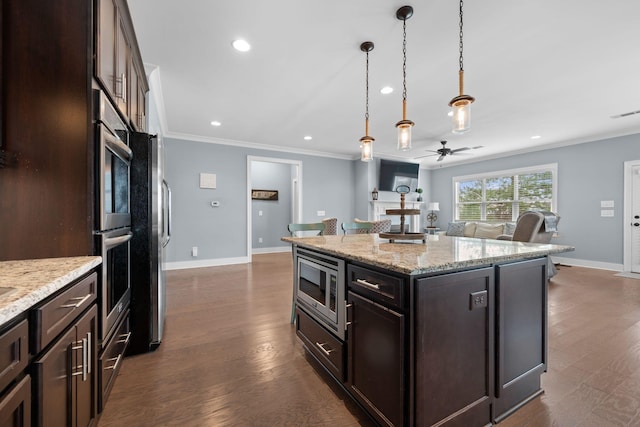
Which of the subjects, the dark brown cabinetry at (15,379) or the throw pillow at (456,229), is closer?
the dark brown cabinetry at (15,379)

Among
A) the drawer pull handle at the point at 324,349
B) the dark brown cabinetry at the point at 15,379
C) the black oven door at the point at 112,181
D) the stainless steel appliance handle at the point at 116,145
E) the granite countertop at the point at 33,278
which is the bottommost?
the drawer pull handle at the point at 324,349

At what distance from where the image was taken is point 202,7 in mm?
1937

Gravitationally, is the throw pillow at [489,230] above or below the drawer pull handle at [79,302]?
below

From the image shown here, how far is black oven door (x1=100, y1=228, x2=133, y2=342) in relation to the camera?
50.4 inches

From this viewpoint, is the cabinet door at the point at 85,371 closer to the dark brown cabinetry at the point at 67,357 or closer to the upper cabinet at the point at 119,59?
the dark brown cabinetry at the point at 67,357

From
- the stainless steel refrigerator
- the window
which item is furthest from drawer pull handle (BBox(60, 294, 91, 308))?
the window

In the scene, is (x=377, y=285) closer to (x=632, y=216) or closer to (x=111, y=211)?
(x=111, y=211)

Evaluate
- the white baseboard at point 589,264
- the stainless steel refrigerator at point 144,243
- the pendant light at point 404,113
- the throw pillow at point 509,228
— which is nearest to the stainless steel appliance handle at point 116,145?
the stainless steel refrigerator at point 144,243

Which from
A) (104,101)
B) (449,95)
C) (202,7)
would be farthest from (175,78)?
(449,95)

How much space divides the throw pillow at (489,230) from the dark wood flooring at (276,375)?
2.94 metres

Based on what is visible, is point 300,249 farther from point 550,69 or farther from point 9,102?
point 550,69

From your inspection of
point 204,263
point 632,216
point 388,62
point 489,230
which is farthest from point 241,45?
point 632,216

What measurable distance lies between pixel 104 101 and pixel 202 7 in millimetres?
1139

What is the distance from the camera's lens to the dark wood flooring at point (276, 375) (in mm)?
1407
